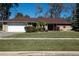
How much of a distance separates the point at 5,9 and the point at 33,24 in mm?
1594

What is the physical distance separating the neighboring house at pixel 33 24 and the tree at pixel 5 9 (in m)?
0.31

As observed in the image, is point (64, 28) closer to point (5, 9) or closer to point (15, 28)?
point (15, 28)

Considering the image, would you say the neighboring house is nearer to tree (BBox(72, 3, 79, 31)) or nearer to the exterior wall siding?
the exterior wall siding

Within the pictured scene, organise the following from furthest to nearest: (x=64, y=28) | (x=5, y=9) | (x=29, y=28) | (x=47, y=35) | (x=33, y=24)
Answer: (x=47, y=35), (x=64, y=28), (x=33, y=24), (x=29, y=28), (x=5, y=9)

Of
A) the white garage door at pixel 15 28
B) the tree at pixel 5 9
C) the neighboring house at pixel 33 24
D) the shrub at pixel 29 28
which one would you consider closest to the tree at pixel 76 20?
the neighboring house at pixel 33 24

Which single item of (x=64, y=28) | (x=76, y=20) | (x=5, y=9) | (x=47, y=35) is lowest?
(x=47, y=35)

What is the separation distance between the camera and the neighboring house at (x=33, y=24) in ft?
41.8

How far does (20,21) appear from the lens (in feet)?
42.4

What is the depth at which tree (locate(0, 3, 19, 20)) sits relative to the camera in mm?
12273

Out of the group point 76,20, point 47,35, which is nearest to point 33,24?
point 47,35

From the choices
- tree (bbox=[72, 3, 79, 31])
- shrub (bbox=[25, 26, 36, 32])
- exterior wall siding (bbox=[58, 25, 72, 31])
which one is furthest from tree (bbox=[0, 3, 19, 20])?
tree (bbox=[72, 3, 79, 31])

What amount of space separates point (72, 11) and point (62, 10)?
482mm

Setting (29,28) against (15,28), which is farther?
(15,28)

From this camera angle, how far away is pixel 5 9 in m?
12.5
